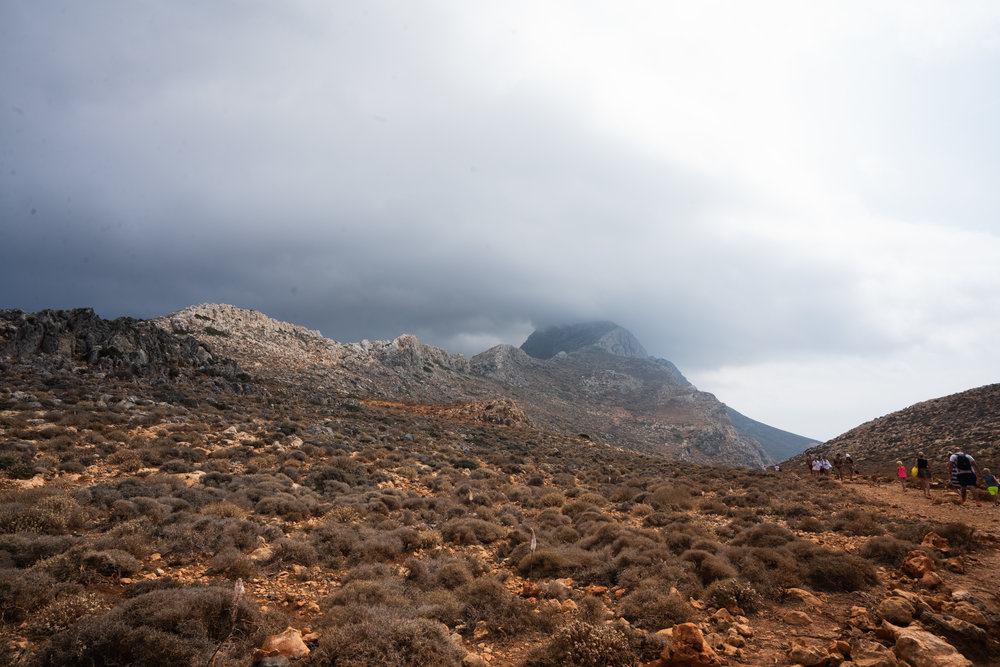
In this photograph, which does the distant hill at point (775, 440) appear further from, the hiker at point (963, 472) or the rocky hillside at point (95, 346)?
the rocky hillside at point (95, 346)

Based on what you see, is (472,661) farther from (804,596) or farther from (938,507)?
(938,507)

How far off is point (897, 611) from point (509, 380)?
11212 cm

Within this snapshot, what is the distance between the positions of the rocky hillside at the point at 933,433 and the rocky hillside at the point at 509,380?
3799 centimetres

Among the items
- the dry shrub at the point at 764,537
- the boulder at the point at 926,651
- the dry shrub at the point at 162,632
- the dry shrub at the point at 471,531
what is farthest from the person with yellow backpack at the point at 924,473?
the dry shrub at the point at 162,632

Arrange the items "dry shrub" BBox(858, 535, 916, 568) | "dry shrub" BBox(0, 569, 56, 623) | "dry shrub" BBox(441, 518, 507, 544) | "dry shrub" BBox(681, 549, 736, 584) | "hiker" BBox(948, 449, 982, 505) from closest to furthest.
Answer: "dry shrub" BBox(0, 569, 56, 623) → "dry shrub" BBox(681, 549, 736, 584) → "dry shrub" BBox(858, 535, 916, 568) → "dry shrub" BBox(441, 518, 507, 544) → "hiker" BBox(948, 449, 982, 505)

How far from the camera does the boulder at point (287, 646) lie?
5516mm

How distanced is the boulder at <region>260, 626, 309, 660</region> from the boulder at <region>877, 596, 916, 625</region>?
837 cm

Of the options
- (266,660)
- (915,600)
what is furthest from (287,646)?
(915,600)

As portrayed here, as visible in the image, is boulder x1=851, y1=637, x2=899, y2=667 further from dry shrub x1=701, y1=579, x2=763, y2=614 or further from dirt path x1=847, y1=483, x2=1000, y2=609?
dirt path x1=847, y1=483, x2=1000, y2=609

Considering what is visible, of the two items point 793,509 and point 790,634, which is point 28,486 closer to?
point 790,634

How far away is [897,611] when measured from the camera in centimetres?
584

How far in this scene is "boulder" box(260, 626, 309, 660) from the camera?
5516 mm

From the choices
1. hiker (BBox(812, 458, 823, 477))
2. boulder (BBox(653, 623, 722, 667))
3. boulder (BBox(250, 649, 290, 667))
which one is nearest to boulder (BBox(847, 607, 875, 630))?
boulder (BBox(653, 623, 722, 667))

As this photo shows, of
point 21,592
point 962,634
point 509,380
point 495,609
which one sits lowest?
point 495,609
